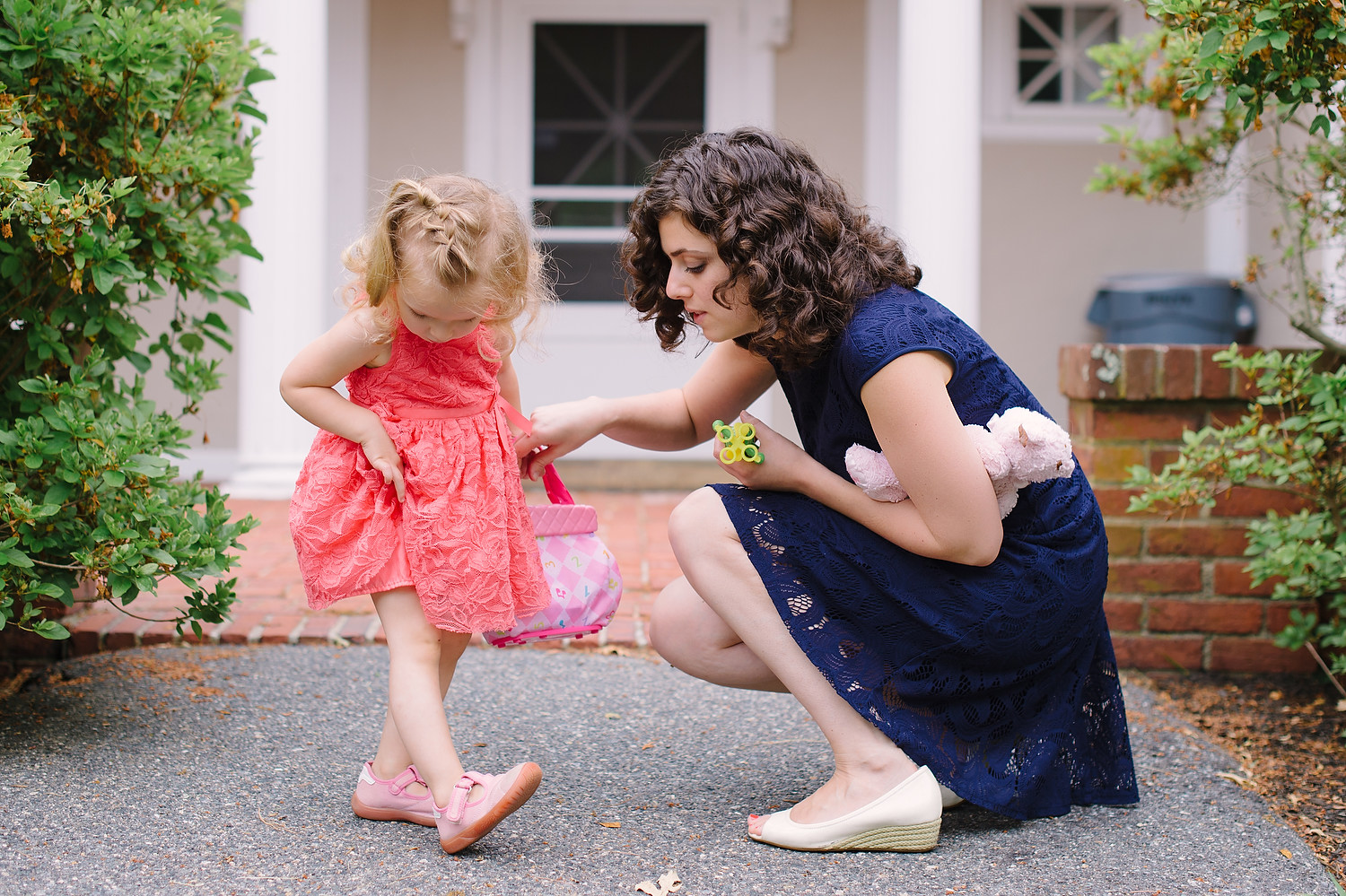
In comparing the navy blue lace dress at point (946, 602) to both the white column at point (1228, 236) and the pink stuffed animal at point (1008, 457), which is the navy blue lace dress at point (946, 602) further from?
the white column at point (1228, 236)

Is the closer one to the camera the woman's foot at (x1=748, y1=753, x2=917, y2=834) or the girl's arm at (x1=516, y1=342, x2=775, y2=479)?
the woman's foot at (x1=748, y1=753, x2=917, y2=834)

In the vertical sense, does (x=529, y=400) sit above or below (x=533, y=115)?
below

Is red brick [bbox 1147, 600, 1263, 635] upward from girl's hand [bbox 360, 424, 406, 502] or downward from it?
downward

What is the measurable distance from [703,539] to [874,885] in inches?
24.2

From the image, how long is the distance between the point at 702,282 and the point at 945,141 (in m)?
3.27

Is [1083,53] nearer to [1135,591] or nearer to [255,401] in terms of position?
[1135,591]

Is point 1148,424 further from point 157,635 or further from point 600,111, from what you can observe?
point 600,111

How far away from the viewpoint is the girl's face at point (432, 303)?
5.88ft

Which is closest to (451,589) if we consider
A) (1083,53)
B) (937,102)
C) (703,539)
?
(703,539)

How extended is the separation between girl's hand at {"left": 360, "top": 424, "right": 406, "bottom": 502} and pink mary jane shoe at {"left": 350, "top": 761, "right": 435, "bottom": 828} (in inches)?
18.6

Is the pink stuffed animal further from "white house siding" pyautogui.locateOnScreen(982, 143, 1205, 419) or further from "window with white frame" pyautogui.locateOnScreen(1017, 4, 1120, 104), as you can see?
"window with white frame" pyautogui.locateOnScreen(1017, 4, 1120, 104)

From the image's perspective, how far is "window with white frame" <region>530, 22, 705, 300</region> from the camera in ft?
19.5

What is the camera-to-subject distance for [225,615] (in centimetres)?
256

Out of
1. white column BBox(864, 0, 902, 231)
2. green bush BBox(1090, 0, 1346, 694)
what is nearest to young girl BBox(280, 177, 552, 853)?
green bush BBox(1090, 0, 1346, 694)
